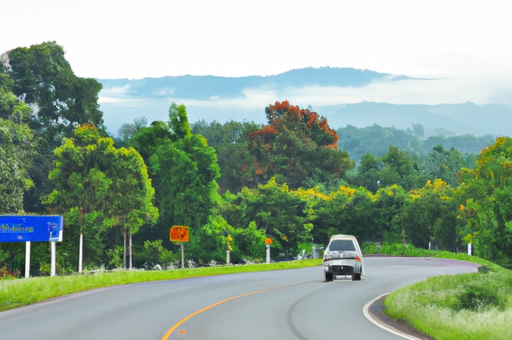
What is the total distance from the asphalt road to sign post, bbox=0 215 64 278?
4803 mm

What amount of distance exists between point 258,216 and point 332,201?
361 inches

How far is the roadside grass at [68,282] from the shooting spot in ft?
81.5

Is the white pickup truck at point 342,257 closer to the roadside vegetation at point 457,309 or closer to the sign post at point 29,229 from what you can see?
the roadside vegetation at point 457,309

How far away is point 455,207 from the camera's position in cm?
7419

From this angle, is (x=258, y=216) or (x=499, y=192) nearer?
(x=499, y=192)

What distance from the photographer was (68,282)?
29812mm

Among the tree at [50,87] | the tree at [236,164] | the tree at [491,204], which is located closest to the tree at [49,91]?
the tree at [50,87]

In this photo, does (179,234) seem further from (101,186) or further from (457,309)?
(457,309)

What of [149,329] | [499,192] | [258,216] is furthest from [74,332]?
[258,216]

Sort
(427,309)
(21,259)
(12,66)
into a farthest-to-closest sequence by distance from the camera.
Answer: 1. (12,66)
2. (21,259)
3. (427,309)

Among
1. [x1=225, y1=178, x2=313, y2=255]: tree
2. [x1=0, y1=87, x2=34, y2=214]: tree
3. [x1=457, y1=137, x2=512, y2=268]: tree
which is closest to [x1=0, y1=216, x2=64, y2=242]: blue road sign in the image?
[x1=457, y1=137, x2=512, y2=268]: tree

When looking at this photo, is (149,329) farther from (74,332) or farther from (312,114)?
(312,114)

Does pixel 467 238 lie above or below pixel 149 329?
below

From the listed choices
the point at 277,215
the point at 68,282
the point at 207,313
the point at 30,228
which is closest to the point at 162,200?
the point at 277,215
